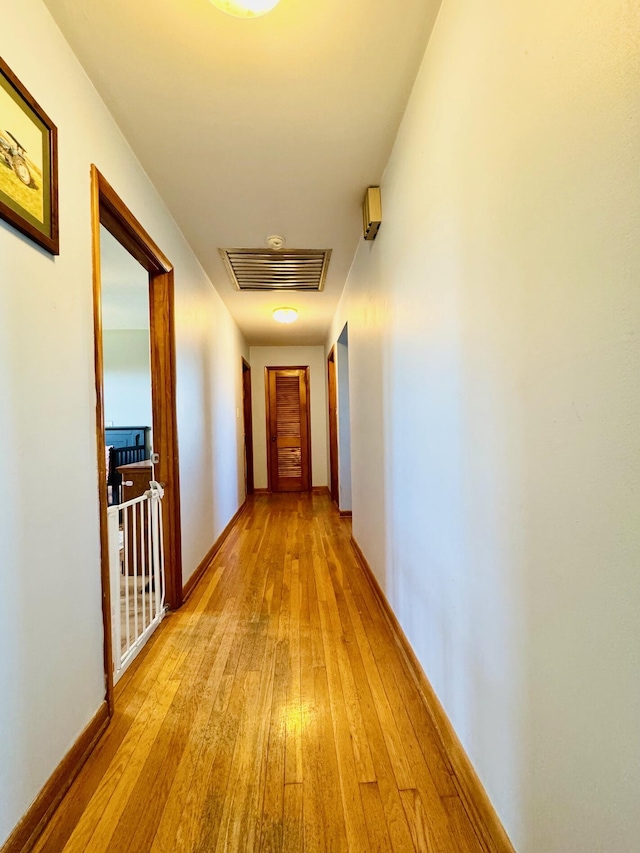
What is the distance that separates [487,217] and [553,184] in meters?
0.25

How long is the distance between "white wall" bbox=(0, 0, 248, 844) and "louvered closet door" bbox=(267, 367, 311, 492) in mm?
4500

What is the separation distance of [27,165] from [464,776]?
2.09 m

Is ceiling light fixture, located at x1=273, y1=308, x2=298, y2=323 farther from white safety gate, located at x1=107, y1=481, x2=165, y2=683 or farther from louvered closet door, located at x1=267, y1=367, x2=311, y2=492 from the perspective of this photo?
white safety gate, located at x1=107, y1=481, x2=165, y2=683

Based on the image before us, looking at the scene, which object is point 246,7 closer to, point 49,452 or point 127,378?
point 49,452

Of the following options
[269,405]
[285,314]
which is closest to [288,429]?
[269,405]

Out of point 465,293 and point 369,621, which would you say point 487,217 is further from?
point 369,621

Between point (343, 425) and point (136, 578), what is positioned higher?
point (343, 425)

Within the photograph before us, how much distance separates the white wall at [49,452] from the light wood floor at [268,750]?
0.21m

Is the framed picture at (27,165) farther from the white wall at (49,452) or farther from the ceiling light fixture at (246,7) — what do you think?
the ceiling light fixture at (246,7)

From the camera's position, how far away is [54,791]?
1.04 meters

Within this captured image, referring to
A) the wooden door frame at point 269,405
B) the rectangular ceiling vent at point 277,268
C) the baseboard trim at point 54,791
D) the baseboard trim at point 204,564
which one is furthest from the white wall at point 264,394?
the baseboard trim at point 54,791

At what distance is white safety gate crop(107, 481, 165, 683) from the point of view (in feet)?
5.23

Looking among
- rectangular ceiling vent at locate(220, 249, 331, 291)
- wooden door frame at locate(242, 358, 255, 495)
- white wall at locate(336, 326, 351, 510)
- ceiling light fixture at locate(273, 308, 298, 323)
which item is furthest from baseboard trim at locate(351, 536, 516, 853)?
wooden door frame at locate(242, 358, 255, 495)

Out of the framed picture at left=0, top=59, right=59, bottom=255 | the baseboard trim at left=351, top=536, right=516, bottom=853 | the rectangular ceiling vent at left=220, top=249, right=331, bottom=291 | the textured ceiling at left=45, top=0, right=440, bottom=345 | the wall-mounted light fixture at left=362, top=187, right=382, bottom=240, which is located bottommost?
the baseboard trim at left=351, top=536, right=516, bottom=853
